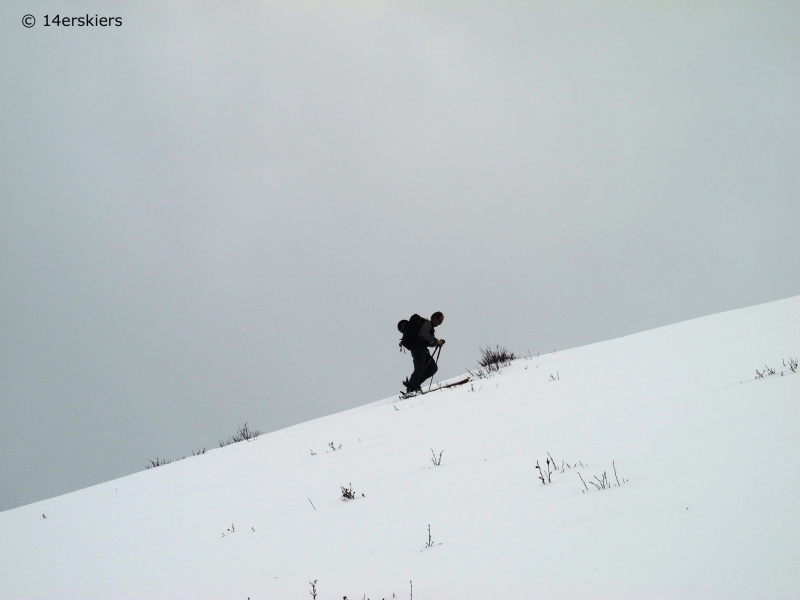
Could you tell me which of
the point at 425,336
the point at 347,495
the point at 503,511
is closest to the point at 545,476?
the point at 503,511

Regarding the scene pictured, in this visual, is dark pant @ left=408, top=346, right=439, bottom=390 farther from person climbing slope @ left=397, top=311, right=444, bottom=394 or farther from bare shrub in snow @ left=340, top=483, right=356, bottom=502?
bare shrub in snow @ left=340, top=483, right=356, bottom=502

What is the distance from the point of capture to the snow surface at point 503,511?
1.85 meters

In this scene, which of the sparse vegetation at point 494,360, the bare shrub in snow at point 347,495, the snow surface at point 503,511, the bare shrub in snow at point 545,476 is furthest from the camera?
the sparse vegetation at point 494,360

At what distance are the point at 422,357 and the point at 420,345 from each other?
10.8 inches

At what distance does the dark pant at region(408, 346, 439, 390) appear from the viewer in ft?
34.8

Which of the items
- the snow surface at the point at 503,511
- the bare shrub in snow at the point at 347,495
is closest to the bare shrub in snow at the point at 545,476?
the snow surface at the point at 503,511

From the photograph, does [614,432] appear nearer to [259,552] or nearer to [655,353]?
[259,552]

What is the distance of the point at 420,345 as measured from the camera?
10695 mm

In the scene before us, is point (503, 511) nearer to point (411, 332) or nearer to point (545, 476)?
point (545, 476)

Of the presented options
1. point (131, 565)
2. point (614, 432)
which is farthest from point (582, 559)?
point (131, 565)

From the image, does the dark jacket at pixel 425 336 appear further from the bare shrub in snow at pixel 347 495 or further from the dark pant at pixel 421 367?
the bare shrub in snow at pixel 347 495

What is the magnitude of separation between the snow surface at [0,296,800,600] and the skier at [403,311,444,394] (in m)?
4.28

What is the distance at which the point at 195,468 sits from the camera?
Answer: 6883mm

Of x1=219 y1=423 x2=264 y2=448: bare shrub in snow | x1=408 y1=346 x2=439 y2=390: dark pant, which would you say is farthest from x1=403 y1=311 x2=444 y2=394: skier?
x1=219 y1=423 x2=264 y2=448: bare shrub in snow
